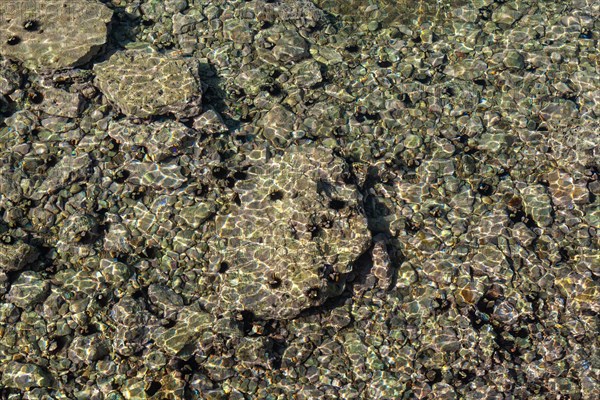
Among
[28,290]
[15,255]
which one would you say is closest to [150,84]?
[15,255]

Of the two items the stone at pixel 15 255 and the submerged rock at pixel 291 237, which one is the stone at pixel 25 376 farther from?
the submerged rock at pixel 291 237

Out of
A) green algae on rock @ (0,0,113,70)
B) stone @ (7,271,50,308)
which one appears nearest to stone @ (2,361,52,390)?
stone @ (7,271,50,308)

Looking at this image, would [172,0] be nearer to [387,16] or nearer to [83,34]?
[83,34]

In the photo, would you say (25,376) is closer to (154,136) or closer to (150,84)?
(154,136)

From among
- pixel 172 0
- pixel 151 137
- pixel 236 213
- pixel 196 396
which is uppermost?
pixel 172 0

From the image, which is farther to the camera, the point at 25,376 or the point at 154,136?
the point at 154,136

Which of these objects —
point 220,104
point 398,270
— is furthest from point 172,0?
point 398,270

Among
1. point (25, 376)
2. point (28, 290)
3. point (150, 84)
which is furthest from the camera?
point (150, 84)
